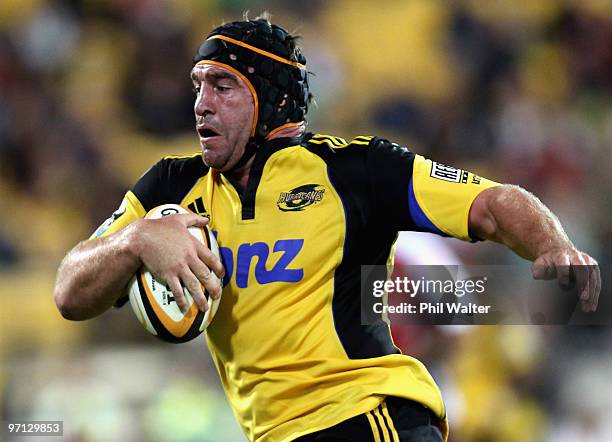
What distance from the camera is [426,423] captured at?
11.3 feet

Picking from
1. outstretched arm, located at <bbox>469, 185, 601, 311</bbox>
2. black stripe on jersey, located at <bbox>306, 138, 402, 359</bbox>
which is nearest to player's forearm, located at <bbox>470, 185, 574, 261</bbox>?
outstretched arm, located at <bbox>469, 185, 601, 311</bbox>

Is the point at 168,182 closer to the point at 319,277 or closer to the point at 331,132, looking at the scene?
the point at 319,277

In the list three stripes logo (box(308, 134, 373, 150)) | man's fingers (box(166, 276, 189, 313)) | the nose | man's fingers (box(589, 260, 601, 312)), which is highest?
the nose

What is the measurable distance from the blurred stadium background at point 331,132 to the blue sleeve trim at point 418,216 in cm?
284

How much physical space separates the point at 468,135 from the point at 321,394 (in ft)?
19.7

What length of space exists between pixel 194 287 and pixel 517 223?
42.2 inches

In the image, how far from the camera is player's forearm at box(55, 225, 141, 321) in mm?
3359

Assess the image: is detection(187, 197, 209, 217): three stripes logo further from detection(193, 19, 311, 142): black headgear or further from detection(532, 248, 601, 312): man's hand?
detection(532, 248, 601, 312): man's hand

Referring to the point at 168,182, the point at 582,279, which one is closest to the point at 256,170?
the point at 168,182

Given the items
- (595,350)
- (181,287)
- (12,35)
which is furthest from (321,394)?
(12,35)

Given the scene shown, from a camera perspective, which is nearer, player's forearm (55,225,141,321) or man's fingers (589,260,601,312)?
man's fingers (589,260,601,312)

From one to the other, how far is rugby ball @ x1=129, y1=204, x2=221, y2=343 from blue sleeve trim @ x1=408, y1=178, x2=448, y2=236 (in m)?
0.72

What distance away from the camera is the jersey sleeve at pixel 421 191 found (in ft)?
11.1

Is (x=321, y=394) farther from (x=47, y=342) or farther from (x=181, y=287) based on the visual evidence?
(x=47, y=342)
